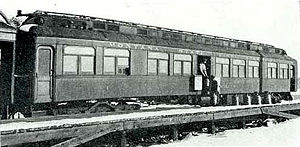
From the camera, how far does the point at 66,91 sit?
39.8ft

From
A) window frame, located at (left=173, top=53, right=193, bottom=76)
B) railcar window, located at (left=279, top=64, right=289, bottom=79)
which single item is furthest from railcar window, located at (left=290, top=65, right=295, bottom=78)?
window frame, located at (left=173, top=53, right=193, bottom=76)

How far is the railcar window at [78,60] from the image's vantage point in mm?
12156

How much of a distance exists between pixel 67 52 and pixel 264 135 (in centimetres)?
708

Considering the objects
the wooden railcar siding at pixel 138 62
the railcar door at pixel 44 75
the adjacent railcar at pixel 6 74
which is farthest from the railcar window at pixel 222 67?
the adjacent railcar at pixel 6 74

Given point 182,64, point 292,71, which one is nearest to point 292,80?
point 292,71

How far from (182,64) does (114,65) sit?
4.06 meters

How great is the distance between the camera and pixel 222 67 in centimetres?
1925

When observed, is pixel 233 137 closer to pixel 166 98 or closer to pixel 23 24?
pixel 166 98

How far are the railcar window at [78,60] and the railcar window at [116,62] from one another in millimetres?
603

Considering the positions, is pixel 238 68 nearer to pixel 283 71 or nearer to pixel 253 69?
pixel 253 69

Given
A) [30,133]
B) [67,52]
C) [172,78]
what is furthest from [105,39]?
[30,133]

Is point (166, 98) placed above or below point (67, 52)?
below

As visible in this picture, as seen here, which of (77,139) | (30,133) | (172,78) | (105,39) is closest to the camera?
(30,133)

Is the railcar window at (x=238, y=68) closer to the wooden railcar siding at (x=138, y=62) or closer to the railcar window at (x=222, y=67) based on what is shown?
the railcar window at (x=222, y=67)
